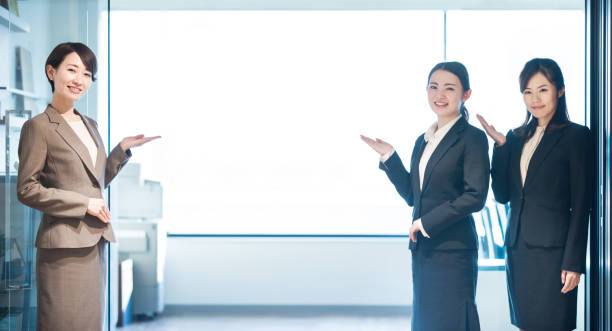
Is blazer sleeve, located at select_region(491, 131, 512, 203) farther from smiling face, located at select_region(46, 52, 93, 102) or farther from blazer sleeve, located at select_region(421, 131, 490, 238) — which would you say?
smiling face, located at select_region(46, 52, 93, 102)

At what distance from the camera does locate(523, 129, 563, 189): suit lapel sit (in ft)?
7.16

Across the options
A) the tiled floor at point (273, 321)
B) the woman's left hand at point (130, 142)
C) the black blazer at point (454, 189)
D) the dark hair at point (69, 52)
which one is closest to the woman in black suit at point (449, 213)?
the black blazer at point (454, 189)

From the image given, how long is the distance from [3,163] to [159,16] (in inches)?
88.9

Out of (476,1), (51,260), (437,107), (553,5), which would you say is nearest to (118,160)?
Answer: (51,260)

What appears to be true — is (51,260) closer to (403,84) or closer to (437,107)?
(437,107)

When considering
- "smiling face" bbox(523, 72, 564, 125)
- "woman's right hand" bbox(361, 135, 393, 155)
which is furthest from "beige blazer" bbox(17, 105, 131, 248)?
"smiling face" bbox(523, 72, 564, 125)

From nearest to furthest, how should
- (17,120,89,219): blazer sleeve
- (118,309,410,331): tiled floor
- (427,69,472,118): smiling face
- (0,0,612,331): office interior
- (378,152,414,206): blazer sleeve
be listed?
(17,120,89,219): blazer sleeve → (427,69,472,118): smiling face → (378,152,414,206): blazer sleeve → (118,309,410,331): tiled floor → (0,0,612,331): office interior

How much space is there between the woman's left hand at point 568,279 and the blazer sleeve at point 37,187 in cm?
189

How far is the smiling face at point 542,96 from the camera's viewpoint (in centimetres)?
223

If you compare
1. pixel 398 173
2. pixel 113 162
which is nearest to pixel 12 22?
pixel 113 162

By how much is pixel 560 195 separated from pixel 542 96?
1.35 feet

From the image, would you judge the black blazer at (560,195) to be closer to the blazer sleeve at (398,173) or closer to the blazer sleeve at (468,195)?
the blazer sleeve at (468,195)

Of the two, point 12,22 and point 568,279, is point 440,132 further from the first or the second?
point 12,22

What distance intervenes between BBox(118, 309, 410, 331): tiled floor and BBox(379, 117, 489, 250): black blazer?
1.73 meters
